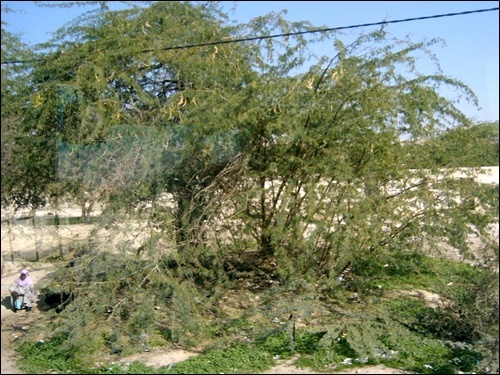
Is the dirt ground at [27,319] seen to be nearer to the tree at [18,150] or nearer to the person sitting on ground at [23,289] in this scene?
the person sitting on ground at [23,289]

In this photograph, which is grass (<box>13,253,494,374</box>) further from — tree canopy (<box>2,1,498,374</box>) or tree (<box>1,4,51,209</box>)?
tree (<box>1,4,51,209</box>)

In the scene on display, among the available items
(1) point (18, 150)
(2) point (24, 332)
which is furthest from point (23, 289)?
(1) point (18, 150)

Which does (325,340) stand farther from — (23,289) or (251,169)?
(23,289)

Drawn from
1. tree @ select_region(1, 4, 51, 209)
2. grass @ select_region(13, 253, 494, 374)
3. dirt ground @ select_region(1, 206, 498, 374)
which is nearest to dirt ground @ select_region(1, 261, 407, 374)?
dirt ground @ select_region(1, 206, 498, 374)

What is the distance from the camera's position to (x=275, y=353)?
6645 mm

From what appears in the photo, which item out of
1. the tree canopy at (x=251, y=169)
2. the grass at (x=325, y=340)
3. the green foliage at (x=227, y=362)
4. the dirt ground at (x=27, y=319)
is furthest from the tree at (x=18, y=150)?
the green foliage at (x=227, y=362)

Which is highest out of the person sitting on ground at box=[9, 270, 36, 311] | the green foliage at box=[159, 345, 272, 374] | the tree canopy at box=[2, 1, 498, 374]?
the tree canopy at box=[2, 1, 498, 374]

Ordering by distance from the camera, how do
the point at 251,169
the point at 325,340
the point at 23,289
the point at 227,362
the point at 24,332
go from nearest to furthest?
the point at 227,362 < the point at 325,340 < the point at 24,332 < the point at 23,289 < the point at 251,169

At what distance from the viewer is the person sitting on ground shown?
764 centimetres

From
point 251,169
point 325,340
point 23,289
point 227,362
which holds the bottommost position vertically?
point 227,362

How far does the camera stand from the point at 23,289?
7.72 m

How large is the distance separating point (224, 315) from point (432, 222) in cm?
334

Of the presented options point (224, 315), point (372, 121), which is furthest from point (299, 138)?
point (224, 315)

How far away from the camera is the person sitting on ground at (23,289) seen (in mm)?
7641
